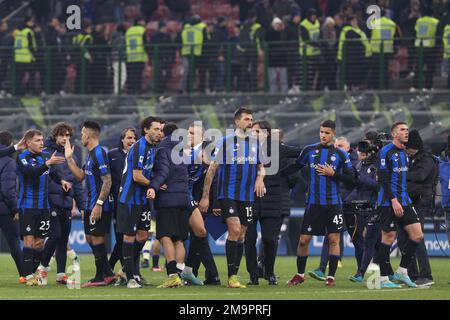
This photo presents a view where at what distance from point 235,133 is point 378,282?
268cm

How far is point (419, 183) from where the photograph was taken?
60.9ft

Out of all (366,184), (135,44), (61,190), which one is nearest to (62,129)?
(61,190)

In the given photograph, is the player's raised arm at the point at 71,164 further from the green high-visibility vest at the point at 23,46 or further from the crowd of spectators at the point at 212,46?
the green high-visibility vest at the point at 23,46

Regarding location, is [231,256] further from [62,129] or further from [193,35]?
[193,35]

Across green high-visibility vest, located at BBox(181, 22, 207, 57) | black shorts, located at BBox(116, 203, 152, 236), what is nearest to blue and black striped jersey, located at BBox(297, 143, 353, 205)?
black shorts, located at BBox(116, 203, 152, 236)

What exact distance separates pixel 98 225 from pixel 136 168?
1.27m

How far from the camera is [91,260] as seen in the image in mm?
25266

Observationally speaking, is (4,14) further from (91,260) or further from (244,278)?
(244,278)

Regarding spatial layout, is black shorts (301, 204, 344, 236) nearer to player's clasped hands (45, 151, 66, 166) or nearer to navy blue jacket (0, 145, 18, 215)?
player's clasped hands (45, 151, 66, 166)

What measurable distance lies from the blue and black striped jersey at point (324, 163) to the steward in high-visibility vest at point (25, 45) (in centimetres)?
1585

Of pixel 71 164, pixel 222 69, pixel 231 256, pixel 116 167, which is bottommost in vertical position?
pixel 231 256

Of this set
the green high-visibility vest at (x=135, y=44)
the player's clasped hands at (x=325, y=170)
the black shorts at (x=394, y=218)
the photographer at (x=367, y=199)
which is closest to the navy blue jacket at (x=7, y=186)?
the player's clasped hands at (x=325, y=170)

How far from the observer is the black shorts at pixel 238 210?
17.7 metres

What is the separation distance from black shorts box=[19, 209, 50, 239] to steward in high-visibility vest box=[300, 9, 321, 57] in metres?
12.9
